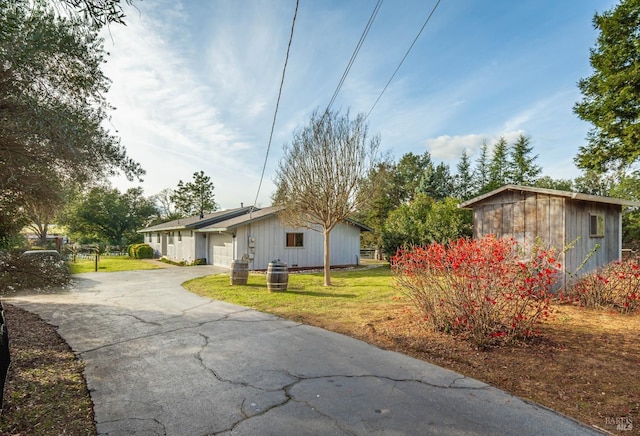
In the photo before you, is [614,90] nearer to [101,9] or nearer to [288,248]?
[288,248]

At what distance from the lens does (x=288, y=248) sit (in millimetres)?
18625

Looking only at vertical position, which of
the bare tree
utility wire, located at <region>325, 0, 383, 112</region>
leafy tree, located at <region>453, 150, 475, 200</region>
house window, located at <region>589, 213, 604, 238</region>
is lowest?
house window, located at <region>589, 213, 604, 238</region>

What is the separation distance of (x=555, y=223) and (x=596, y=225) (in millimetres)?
2074

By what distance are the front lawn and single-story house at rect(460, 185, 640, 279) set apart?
2.21 meters

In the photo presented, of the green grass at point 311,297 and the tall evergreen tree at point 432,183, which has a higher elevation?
the tall evergreen tree at point 432,183

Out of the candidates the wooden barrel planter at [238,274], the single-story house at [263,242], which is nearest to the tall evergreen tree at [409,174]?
the single-story house at [263,242]

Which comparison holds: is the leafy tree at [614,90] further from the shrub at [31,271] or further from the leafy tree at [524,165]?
the leafy tree at [524,165]

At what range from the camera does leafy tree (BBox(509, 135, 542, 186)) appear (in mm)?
36781

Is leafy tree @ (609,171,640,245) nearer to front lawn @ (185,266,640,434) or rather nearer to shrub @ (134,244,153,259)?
front lawn @ (185,266,640,434)

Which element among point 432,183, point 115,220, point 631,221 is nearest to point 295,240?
point 432,183

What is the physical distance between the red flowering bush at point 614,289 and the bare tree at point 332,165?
676cm

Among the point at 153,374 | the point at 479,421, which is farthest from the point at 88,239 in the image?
the point at 479,421

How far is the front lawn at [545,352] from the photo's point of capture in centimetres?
341

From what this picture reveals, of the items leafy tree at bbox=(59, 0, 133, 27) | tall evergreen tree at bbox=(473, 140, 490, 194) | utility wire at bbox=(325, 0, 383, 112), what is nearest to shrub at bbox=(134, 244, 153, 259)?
utility wire at bbox=(325, 0, 383, 112)
